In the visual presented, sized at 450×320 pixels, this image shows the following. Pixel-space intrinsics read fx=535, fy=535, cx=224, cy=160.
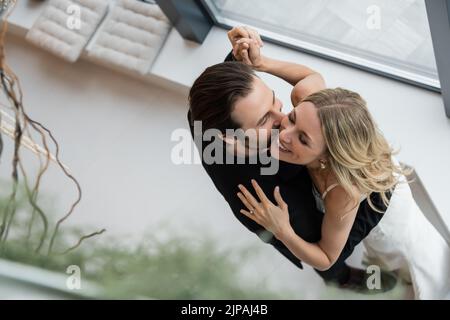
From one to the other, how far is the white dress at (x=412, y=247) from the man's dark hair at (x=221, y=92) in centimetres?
57

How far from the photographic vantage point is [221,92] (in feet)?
3.54

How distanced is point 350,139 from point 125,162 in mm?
1139

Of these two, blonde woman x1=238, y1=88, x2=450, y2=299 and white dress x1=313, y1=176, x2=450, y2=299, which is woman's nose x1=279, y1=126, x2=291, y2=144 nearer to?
blonde woman x1=238, y1=88, x2=450, y2=299

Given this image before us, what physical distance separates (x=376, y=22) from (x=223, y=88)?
2.57ft

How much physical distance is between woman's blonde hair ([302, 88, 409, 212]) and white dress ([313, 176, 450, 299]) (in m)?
0.33

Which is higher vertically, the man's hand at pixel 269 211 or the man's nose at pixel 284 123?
the man's nose at pixel 284 123

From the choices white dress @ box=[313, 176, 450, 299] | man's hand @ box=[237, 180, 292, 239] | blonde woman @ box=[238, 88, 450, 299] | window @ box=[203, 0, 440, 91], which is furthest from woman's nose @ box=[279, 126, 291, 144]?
window @ box=[203, 0, 440, 91]

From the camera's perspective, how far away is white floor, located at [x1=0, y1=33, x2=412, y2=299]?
170 cm

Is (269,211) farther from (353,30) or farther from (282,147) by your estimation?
(353,30)

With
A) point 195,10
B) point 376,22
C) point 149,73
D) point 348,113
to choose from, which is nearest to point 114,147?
point 149,73

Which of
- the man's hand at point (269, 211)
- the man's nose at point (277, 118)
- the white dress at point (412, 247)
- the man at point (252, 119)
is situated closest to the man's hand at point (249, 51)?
the man at point (252, 119)

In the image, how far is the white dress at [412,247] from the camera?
1.44m

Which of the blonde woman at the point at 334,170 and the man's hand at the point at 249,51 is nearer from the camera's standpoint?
the blonde woman at the point at 334,170

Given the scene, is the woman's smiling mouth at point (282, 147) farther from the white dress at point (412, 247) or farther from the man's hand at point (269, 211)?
the white dress at point (412, 247)
